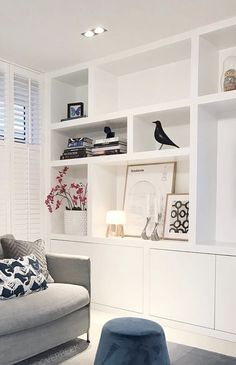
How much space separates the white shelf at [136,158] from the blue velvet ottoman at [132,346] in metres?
1.55

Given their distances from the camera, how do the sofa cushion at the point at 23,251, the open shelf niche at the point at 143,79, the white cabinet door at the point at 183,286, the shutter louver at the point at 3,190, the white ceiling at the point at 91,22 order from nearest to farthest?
the white ceiling at the point at 91,22
the sofa cushion at the point at 23,251
the white cabinet door at the point at 183,286
the open shelf niche at the point at 143,79
the shutter louver at the point at 3,190

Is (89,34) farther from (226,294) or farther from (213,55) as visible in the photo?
(226,294)

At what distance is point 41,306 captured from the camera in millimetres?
2338

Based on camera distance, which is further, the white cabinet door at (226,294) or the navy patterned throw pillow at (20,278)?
the white cabinet door at (226,294)

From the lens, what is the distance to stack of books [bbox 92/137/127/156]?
3605 mm

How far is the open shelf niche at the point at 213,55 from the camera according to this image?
3006 mm

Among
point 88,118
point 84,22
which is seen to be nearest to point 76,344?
point 88,118

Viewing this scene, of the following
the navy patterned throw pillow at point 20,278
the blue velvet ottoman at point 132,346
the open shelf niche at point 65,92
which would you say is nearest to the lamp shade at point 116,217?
the navy patterned throw pillow at point 20,278

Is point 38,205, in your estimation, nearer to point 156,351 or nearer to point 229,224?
point 229,224

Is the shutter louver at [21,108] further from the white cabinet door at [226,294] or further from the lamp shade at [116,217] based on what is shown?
the white cabinet door at [226,294]

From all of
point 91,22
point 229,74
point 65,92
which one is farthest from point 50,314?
point 65,92

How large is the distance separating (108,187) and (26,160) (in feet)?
3.01

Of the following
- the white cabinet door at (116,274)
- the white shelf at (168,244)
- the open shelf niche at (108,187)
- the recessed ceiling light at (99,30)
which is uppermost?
the recessed ceiling light at (99,30)

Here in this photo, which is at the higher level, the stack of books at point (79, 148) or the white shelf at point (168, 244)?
the stack of books at point (79, 148)
